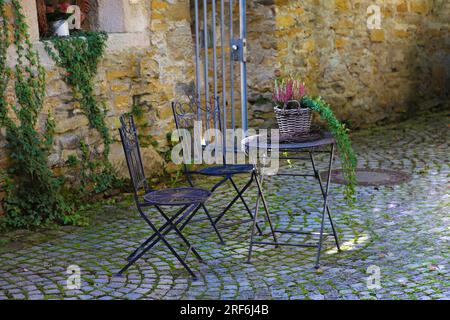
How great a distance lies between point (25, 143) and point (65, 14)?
1.27 metres

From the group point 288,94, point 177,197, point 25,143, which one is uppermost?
point 288,94

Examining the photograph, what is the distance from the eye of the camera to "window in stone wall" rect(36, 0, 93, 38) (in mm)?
6036

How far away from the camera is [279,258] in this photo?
4.72 metres

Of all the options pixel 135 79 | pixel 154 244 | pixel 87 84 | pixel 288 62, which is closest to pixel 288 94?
pixel 154 244

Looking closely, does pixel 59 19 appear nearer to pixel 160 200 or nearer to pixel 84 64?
pixel 84 64

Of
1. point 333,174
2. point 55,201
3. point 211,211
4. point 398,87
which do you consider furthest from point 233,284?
point 398,87

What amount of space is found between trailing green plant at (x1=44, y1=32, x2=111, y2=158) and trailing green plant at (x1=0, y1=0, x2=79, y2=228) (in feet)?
0.83

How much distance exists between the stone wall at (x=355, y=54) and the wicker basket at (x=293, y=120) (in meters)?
3.32

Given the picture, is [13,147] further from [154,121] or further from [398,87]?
[398,87]

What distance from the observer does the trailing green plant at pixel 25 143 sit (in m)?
5.43

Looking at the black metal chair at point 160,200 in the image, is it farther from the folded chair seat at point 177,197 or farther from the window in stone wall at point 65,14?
the window in stone wall at point 65,14

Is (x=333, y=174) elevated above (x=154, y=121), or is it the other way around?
(x=154, y=121)

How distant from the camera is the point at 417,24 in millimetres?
10227
